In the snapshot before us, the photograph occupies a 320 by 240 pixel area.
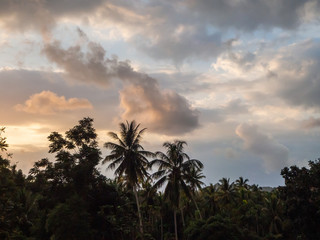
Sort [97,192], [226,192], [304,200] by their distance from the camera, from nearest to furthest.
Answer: [304,200]
[97,192]
[226,192]

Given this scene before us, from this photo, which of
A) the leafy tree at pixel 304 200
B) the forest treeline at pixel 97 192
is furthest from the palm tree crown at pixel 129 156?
the leafy tree at pixel 304 200

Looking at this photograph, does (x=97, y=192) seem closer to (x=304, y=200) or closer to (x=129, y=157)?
(x=129, y=157)

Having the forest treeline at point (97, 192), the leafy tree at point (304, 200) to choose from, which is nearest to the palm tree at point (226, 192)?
the forest treeline at point (97, 192)

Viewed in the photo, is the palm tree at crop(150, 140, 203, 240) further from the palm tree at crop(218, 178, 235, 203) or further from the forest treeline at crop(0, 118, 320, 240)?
the palm tree at crop(218, 178, 235, 203)

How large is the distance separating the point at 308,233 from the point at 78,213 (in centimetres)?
2413

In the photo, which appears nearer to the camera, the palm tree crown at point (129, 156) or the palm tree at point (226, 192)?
the palm tree crown at point (129, 156)

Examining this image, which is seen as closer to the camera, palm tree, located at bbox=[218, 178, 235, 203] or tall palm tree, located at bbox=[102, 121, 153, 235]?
tall palm tree, located at bbox=[102, 121, 153, 235]

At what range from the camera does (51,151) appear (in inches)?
1891

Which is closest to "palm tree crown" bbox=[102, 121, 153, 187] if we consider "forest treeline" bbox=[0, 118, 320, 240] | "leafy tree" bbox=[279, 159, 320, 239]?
"forest treeline" bbox=[0, 118, 320, 240]

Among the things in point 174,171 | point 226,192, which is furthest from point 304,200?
point 226,192

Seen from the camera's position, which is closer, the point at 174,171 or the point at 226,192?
the point at 174,171

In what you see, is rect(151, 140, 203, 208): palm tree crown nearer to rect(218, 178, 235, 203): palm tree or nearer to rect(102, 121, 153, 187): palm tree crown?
rect(102, 121, 153, 187): palm tree crown

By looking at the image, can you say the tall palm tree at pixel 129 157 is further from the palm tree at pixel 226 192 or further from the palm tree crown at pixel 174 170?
the palm tree at pixel 226 192

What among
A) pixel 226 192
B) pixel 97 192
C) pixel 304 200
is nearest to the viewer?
pixel 304 200
